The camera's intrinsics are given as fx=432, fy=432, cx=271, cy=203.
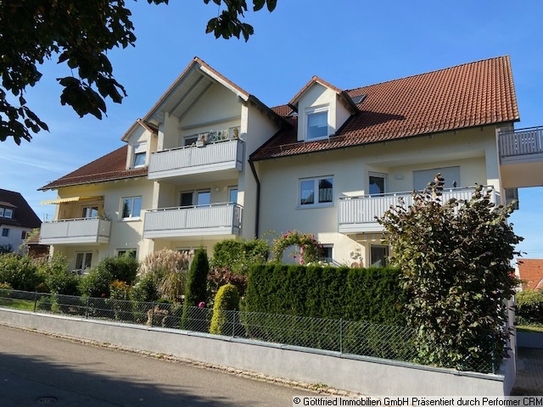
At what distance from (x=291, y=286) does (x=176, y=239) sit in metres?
10.6

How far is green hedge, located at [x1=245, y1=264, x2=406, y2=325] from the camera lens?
9281mm

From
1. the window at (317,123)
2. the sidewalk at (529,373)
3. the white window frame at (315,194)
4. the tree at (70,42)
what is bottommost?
the sidewalk at (529,373)

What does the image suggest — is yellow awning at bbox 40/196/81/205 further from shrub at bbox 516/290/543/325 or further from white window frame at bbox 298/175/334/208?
shrub at bbox 516/290/543/325

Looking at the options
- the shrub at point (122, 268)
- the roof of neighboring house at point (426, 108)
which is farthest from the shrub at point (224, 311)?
the roof of neighboring house at point (426, 108)

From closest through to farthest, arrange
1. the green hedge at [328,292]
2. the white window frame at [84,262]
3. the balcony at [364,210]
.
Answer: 1. the green hedge at [328,292]
2. the balcony at [364,210]
3. the white window frame at [84,262]

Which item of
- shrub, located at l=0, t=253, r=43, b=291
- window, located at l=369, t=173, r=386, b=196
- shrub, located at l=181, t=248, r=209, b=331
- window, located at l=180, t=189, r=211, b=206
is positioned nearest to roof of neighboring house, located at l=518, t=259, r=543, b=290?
window, located at l=369, t=173, r=386, b=196

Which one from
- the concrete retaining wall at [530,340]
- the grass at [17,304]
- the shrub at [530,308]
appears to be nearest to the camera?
the grass at [17,304]

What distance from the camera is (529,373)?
12609 millimetres

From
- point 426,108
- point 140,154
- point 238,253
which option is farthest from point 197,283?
point 140,154

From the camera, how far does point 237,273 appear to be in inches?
578

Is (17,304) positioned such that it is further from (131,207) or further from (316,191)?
(316,191)

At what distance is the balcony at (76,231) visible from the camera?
22.3 metres

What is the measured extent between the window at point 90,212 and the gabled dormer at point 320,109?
1355 cm

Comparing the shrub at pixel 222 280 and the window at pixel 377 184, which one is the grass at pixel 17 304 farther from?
the window at pixel 377 184
